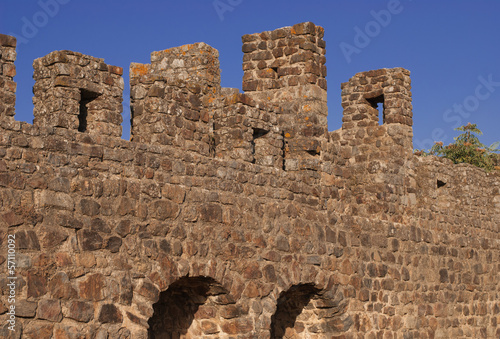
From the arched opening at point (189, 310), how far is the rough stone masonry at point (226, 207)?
0.02m

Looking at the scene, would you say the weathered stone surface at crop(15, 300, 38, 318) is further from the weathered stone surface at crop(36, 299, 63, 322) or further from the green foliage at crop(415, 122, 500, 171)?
the green foliage at crop(415, 122, 500, 171)

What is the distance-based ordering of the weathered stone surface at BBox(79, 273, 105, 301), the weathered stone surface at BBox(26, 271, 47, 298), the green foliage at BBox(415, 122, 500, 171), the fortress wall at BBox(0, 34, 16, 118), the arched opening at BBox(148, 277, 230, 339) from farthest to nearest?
the green foliage at BBox(415, 122, 500, 171) → the arched opening at BBox(148, 277, 230, 339) → the weathered stone surface at BBox(79, 273, 105, 301) → the fortress wall at BBox(0, 34, 16, 118) → the weathered stone surface at BBox(26, 271, 47, 298)

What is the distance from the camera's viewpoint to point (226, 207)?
895 centimetres

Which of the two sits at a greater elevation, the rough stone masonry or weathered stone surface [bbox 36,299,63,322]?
the rough stone masonry

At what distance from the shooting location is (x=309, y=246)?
32.8 feet

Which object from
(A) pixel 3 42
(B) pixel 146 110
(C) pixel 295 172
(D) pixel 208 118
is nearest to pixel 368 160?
(C) pixel 295 172

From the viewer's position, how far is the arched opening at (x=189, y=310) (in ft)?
29.3

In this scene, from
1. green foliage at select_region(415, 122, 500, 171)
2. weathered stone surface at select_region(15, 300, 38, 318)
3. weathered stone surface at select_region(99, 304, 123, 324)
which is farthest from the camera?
green foliage at select_region(415, 122, 500, 171)

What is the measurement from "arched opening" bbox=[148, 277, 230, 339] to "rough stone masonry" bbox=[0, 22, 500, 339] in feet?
0.07

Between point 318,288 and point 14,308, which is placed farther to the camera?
point 318,288

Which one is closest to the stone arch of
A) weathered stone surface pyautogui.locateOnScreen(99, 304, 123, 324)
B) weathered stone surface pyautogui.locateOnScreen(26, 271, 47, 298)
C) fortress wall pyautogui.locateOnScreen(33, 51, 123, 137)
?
weathered stone surface pyautogui.locateOnScreen(99, 304, 123, 324)

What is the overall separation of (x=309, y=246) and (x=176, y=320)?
1.92 metres

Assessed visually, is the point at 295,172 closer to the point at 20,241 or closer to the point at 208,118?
the point at 208,118

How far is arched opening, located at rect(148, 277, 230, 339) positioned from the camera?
29.3 feet
